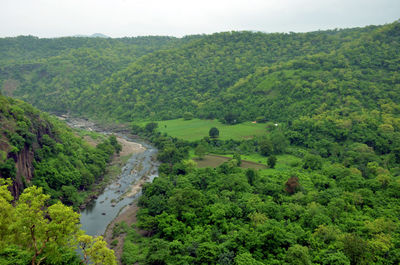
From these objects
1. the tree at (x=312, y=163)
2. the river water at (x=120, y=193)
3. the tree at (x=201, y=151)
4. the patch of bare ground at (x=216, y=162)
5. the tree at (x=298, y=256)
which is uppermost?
the tree at (x=298, y=256)

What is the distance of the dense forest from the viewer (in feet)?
141

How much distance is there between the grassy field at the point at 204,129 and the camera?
4407 inches

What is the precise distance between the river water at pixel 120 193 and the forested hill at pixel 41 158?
481 cm

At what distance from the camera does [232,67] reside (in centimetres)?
17800

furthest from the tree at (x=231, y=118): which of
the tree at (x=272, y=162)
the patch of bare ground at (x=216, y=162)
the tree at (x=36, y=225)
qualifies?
the tree at (x=36, y=225)

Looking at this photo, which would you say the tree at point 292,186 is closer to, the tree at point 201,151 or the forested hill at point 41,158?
the tree at point 201,151

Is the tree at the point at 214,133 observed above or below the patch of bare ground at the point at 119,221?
above

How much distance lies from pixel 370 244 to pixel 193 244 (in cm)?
2605

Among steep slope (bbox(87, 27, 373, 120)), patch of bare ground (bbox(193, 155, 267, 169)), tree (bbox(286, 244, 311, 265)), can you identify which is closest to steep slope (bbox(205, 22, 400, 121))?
steep slope (bbox(87, 27, 373, 120))

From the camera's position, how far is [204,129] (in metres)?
123

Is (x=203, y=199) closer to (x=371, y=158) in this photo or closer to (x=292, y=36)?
(x=371, y=158)

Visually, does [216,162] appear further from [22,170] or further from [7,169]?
[7,169]

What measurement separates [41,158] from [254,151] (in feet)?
217

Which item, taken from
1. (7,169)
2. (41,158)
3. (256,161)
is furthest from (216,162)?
(7,169)
